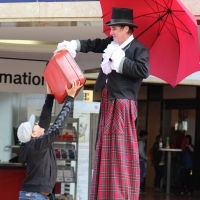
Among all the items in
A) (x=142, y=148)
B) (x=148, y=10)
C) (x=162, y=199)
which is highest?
(x=148, y=10)

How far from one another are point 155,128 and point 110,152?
57.9 ft

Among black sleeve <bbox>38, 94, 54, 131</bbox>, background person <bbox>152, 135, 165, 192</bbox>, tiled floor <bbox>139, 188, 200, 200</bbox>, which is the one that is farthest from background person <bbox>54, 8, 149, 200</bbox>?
background person <bbox>152, 135, 165, 192</bbox>

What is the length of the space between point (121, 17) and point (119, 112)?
0.66 meters

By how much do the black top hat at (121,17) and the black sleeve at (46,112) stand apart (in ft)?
3.02

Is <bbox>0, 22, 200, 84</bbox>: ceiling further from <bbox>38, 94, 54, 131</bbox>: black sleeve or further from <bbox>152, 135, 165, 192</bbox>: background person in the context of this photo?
<bbox>152, 135, 165, 192</bbox>: background person

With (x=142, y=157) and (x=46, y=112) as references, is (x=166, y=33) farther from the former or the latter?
(x=142, y=157)

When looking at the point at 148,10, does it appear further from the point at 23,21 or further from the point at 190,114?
the point at 190,114

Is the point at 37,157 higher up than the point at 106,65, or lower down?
lower down

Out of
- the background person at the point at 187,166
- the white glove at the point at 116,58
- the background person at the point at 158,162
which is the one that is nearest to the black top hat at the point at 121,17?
the white glove at the point at 116,58

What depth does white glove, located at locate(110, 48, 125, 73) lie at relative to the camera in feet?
14.7

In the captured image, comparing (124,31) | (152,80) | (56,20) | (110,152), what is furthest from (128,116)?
(152,80)

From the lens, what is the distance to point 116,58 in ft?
14.7

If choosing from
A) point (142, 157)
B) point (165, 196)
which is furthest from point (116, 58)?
point (165, 196)

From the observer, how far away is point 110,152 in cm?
456
